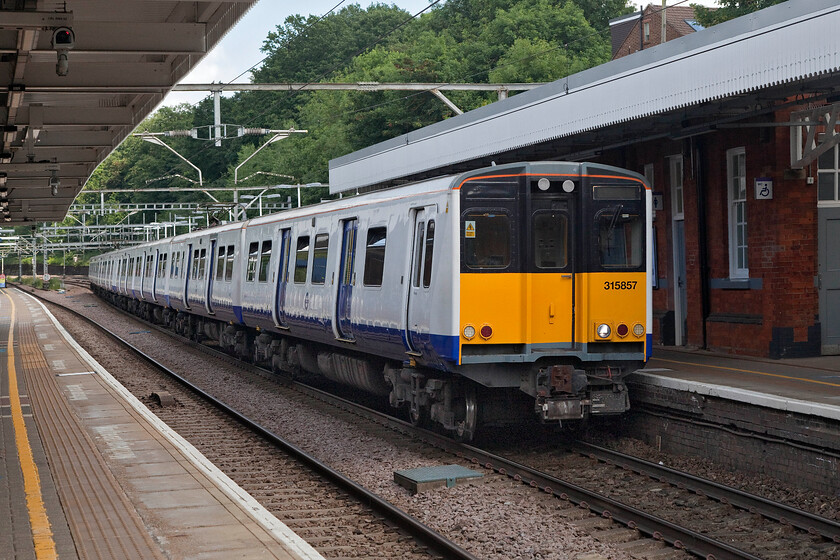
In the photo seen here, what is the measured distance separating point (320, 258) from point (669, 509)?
7859 mm

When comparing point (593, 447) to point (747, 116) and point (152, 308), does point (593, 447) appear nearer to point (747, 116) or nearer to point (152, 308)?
point (747, 116)

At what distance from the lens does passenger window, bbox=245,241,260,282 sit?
1988cm

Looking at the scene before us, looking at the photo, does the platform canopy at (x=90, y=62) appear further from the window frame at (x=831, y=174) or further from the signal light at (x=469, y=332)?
the window frame at (x=831, y=174)

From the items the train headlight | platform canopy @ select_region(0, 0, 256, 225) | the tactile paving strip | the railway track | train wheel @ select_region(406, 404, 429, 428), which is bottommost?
the railway track

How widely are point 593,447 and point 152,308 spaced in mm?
30577

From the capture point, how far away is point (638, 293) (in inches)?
450

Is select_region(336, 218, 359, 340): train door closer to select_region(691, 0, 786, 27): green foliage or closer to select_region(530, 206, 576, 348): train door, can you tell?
select_region(530, 206, 576, 348): train door

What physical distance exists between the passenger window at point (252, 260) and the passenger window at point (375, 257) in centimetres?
663

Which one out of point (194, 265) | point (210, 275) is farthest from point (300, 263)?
point (194, 265)

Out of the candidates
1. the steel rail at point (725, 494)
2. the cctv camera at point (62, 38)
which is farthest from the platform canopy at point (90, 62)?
the steel rail at point (725, 494)

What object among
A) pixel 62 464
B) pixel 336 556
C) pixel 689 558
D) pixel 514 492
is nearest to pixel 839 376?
pixel 514 492

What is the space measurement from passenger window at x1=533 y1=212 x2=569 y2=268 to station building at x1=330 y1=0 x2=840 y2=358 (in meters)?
2.96

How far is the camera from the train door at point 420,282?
11.4m

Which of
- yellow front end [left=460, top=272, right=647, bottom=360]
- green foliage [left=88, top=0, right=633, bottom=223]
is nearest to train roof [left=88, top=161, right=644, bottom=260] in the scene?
yellow front end [left=460, top=272, right=647, bottom=360]
